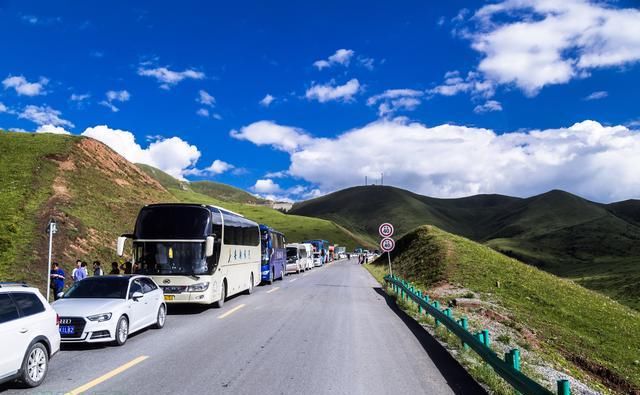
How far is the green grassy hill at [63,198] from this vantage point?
28.6 meters

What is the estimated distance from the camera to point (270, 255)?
3155cm

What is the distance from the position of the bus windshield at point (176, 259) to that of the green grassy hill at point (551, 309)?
10712 mm

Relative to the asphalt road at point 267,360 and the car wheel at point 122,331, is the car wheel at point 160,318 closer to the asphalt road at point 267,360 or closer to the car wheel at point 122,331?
the asphalt road at point 267,360

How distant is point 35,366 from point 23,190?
3690cm

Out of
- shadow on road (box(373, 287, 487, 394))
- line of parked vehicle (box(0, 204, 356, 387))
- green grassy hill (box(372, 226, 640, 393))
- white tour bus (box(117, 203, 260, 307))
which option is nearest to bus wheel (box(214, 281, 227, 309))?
line of parked vehicle (box(0, 204, 356, 387))

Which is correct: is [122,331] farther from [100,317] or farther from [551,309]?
[551,309]

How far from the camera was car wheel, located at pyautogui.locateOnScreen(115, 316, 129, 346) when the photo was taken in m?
10.5

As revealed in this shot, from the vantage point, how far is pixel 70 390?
6980 millimetres

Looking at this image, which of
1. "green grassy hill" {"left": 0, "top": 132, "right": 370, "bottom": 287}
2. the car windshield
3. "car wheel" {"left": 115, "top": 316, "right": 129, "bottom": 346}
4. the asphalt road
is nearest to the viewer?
the asphalt road

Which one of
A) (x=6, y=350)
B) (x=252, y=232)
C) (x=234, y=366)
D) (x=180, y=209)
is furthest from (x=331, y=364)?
(x=252, y=232)

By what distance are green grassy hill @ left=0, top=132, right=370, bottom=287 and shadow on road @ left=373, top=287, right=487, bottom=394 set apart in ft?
66.5

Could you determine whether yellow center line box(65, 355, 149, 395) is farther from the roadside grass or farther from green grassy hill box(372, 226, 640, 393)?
the roadside grass

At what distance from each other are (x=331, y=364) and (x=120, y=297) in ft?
18.1

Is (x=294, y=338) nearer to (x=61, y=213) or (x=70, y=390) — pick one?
(x=70, y=390)
